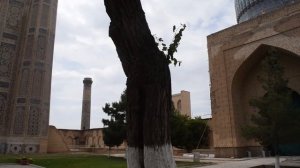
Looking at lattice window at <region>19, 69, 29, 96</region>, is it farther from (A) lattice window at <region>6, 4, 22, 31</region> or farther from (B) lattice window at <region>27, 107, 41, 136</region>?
(A) lattice window at <region>6, 4, 22, 31</region>

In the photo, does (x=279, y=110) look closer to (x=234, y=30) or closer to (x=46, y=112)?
(x=234, y=30)

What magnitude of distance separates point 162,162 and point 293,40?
43.6 ft

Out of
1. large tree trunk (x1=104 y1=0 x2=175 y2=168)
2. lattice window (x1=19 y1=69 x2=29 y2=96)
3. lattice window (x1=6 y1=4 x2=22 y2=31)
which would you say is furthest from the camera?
lattice window (x1=6 y1=4 x2=22 y2=31)

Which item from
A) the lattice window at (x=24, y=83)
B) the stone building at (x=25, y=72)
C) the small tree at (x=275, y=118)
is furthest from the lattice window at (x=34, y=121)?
the small tree at (x=275, y=118)

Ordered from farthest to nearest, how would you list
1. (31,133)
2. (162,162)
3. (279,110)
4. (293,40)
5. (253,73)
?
(31,133), (253,73), (293,40), (279,110), (162,162)

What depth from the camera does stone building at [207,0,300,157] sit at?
14345mm

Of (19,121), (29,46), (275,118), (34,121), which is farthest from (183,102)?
(275,118)

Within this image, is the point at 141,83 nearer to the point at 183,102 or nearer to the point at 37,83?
the point at 37,83

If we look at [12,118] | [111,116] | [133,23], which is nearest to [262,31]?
[111,116]

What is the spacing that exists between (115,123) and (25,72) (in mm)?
7801

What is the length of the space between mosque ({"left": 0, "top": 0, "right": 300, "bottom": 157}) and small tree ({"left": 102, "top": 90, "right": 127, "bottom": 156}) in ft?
16.1

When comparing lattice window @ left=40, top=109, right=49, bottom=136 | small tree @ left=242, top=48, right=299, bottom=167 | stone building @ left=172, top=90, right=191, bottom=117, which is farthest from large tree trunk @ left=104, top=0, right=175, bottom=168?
stone building @ left=172, top=90, right=191, bottom=117

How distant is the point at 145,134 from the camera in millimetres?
2707

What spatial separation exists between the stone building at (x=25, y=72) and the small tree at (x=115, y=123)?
5.65 meters
